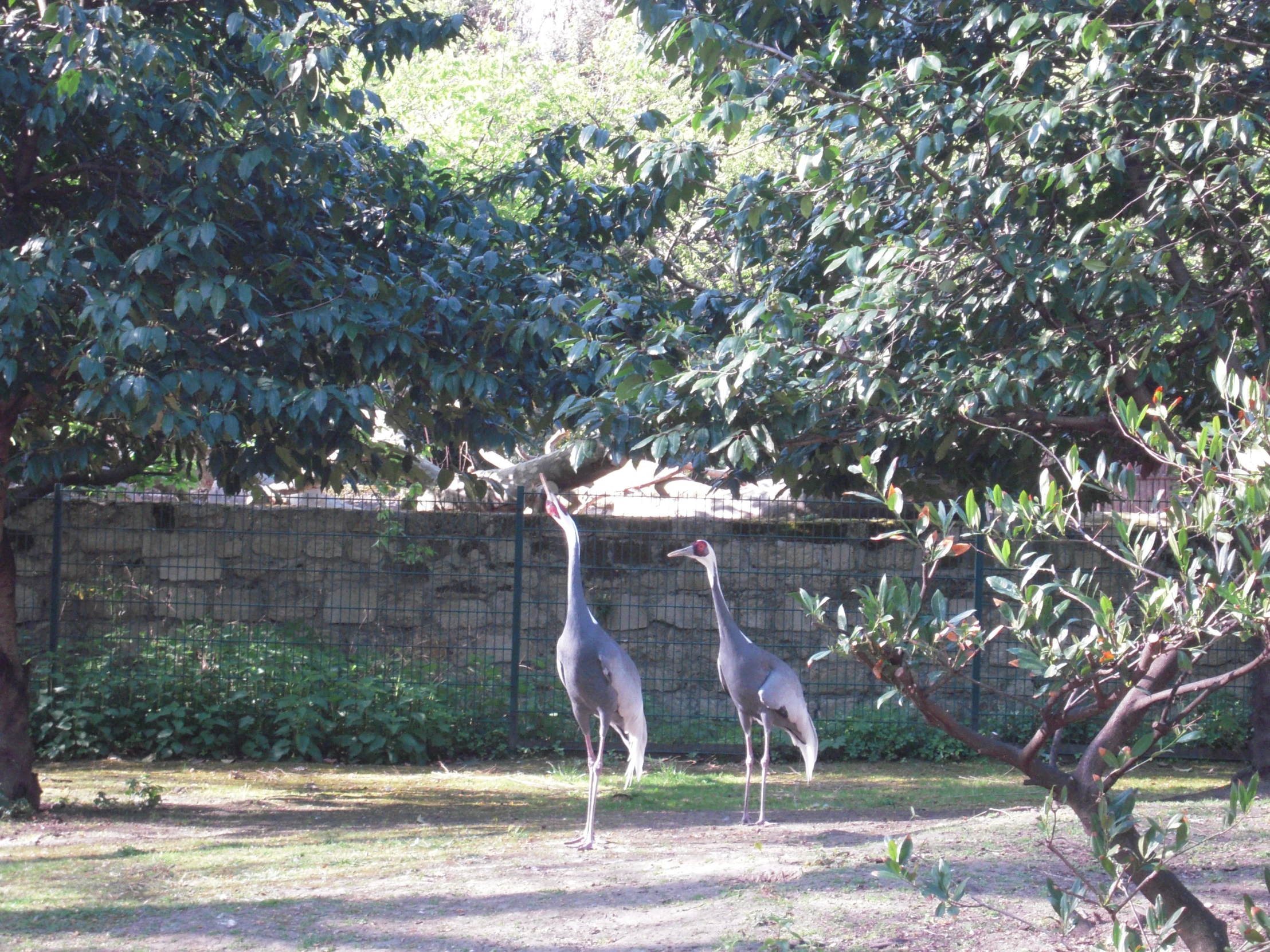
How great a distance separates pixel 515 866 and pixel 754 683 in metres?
1.95

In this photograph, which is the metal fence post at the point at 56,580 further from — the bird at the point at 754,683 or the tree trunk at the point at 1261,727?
the tree trunk at the point at 1261,727

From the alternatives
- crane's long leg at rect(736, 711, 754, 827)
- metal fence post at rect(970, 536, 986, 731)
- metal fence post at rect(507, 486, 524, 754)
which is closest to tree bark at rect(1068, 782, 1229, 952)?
crane's long leg at rect(736, 711, 754, 827)

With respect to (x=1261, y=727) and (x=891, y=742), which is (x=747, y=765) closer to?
(x=891, y=742)

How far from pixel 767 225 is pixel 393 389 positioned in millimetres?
2579

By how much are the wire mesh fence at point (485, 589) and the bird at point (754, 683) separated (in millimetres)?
2409

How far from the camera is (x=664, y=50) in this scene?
571 cm

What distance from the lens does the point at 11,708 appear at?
Answer: 6801 millimetres

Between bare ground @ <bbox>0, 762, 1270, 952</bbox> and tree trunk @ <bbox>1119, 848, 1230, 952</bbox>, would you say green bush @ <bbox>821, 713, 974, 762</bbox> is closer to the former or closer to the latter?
bare ground @ <bbox>0, 762, 1270, 952</bbox>

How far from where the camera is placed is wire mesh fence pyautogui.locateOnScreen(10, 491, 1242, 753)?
31.3 feet

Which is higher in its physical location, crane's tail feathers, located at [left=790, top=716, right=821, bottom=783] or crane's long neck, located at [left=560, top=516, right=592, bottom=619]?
crane's long neck, located at [left=560, top=516, right=592, bottom=619]

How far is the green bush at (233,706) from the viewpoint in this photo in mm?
8898

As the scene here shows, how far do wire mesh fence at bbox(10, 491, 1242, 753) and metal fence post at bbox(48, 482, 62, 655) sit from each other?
85mm

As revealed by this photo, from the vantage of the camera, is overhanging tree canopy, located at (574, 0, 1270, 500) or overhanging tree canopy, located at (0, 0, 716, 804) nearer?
overhanging tree canopy, located at (574, 0, 1270, 500)

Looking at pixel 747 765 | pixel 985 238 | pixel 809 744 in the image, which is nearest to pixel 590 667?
pixel 747 765
